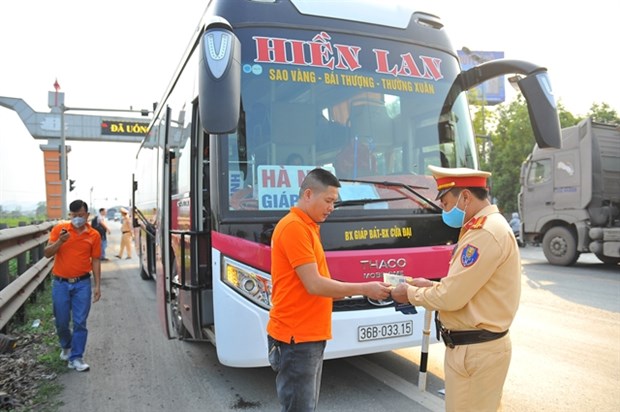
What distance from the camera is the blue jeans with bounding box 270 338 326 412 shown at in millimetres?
2516

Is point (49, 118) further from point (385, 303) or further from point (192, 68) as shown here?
point (385, 303)

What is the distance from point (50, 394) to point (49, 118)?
1060 inches

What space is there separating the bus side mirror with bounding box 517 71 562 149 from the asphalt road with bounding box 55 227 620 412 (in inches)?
86.7

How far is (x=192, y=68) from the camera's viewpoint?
4.61 meters

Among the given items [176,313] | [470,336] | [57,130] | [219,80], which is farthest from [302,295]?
[57,130]

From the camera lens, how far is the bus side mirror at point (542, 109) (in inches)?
154

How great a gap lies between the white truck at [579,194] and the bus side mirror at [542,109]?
8930 mm

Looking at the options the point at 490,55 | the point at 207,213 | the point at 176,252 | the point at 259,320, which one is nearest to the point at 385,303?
the point at 259,320

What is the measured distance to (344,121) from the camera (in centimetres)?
417

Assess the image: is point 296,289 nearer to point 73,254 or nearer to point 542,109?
point 542,109

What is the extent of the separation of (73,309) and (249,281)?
8.40 feet

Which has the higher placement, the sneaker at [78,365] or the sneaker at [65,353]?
the sneaker at [65,353]

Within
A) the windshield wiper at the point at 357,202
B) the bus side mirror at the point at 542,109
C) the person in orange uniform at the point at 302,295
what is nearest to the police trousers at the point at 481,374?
the person in orange uniform at the point at 302,295

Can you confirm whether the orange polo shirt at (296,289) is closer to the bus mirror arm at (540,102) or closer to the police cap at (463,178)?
the police cap at (463,178)
